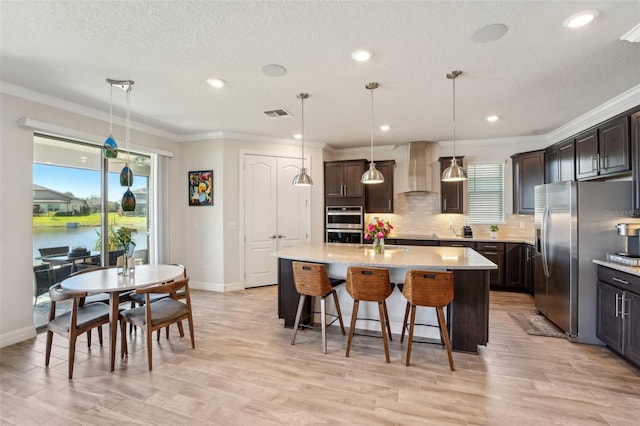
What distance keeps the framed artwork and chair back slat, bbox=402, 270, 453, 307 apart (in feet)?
12.5

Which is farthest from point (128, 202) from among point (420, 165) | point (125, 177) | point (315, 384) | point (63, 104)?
point (420, 165)

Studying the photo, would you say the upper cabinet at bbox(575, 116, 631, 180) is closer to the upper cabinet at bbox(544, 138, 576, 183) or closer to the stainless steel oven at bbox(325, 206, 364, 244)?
the upper cabinet at bbox(544, 138, 576, 183)

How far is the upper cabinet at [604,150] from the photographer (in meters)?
3.16

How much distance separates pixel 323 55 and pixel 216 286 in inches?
162

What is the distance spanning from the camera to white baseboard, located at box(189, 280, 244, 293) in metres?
5.11

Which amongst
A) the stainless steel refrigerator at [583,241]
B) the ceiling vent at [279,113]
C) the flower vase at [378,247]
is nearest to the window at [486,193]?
the stainless steel refrigerator at [583,241]

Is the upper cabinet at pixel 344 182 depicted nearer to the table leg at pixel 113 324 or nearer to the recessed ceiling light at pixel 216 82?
the recessed ceiling light at pixel 216 82

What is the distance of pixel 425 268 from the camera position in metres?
2.78

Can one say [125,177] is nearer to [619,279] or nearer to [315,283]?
[315,283]

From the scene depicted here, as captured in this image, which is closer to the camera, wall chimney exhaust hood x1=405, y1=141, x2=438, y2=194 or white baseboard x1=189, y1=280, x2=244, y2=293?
white baseboard x1=189, y1=280, x2=244, y2=293

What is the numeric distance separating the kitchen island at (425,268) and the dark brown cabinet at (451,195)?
7.17ft

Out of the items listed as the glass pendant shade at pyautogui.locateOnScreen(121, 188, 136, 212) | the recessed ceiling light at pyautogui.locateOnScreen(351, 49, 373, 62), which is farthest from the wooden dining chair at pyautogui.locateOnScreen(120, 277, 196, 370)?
the recessed ceiling light at pyautogui.locateOnScreen(351, 49, 373, 62)

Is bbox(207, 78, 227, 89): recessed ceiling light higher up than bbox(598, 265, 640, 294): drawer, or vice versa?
bbox(207, 78, 227, 89): recessed ceiling light

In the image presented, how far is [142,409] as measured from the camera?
211 cm
